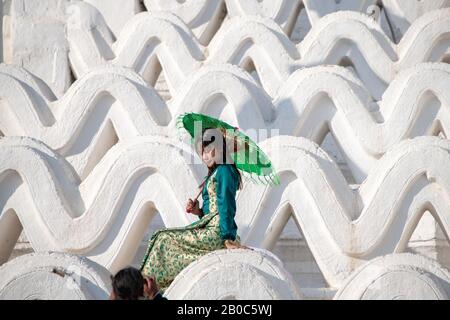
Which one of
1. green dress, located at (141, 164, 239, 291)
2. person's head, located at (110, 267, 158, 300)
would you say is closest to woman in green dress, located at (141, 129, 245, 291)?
green dress, located at (141, 164, 239, 291)

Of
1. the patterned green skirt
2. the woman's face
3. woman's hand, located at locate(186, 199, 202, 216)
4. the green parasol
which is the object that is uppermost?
the green parasol

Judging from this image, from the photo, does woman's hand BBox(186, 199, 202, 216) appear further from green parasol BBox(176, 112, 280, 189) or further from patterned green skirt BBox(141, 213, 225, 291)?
green parasol BBox(176, 112, 280, 189)

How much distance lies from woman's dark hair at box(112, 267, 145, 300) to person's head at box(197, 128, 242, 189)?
111 centimetres

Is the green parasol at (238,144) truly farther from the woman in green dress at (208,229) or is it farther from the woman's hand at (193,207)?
the woman's hand at (193,207)

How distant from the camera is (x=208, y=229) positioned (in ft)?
22.5

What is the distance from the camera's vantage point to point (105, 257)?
A: 751 centimetres

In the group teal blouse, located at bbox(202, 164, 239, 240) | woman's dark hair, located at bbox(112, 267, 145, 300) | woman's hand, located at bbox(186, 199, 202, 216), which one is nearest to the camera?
woman's dark hair, located at bbox(112, 267, 145, 300)

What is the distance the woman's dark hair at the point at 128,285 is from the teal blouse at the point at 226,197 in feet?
3.06

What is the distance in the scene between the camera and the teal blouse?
6.67 meters

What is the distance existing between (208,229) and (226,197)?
9.8 inches

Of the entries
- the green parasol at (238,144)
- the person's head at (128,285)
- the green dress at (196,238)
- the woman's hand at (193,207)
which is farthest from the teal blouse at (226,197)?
the person's head at (128,285)

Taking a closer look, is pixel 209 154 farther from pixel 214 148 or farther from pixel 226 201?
pixel 226 201

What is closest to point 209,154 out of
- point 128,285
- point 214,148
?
point 214,148

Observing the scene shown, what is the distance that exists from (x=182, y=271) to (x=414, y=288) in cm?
103
